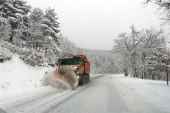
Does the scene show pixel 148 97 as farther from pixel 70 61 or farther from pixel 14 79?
pixel 14 79

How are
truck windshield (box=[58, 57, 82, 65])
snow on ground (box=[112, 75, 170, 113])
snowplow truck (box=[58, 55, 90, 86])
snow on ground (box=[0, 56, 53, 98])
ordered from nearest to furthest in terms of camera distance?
snow on ground (box=[112, 75, 170, 113])
snow on ground (box=[0, 56, 53, 98])
snowplow truck (box=[58, 55, 90, 86])
truck windshield (box=[58, 57, 82, 65])

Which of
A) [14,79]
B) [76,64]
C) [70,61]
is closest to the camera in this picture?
[14,79]

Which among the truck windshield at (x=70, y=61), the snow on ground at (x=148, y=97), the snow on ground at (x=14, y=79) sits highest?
the truck windshield at (x=70, y=61)

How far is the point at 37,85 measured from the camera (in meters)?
16.2

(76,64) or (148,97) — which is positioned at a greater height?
(76,64)

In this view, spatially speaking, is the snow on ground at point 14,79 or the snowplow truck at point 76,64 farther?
the snowplow truck at point 76,64

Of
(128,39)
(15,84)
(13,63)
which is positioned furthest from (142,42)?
(15,84)

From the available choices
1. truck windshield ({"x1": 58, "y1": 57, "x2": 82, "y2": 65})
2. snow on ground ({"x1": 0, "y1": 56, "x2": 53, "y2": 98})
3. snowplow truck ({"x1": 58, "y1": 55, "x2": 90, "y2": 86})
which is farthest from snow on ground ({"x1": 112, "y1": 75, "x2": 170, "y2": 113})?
snow on ground ({"x1": 0, "y1": 56, "x2": 53, "y2": 98})

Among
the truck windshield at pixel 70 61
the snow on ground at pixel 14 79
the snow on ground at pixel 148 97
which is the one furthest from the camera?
the truck windshield at pixel 70 61

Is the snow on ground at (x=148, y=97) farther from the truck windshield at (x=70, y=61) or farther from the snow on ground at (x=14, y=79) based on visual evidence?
the snow on ground at (x=14, y=79)

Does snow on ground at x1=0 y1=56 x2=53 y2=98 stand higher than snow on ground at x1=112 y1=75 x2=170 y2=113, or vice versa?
snow on ground at x1=0 y1=56 x2=53 y2=98

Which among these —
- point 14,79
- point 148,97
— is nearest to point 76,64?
point 14,79

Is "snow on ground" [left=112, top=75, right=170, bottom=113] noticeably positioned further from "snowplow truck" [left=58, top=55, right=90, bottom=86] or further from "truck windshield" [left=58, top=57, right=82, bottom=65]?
"truck windshield" [left=58, top=57, right=82, bottom=65]

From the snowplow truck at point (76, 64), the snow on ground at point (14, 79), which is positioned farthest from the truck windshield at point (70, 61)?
the snow on ground at point (14, 79)
